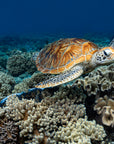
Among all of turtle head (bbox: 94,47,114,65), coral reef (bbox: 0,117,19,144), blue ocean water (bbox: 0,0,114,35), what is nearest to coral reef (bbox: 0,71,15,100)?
coral reef (bbox: 0,117,19,144)

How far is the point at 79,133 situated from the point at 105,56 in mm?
1883

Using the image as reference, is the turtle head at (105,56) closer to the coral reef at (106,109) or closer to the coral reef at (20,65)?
the coral reef at (106,109)

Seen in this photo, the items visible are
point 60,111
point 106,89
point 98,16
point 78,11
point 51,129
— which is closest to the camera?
point 51,129

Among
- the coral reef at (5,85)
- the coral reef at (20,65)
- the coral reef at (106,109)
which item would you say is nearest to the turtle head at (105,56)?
the coral reef at (106,109)

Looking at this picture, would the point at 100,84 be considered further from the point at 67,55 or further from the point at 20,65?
the point at 20,65

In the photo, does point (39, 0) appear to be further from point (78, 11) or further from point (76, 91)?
point (76, 91)

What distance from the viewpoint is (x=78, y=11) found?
379ft

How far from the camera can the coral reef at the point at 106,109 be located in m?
2.45

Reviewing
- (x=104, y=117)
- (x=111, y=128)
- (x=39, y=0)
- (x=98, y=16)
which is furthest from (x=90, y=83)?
(x=39, y=0)

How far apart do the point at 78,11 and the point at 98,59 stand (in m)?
129

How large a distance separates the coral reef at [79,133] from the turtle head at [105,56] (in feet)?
5.03

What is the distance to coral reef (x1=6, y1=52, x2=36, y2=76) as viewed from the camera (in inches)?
285

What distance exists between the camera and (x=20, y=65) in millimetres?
7480

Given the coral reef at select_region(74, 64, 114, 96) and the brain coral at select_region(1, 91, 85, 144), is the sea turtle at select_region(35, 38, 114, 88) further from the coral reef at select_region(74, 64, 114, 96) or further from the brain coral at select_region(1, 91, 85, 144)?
the brain coral at select_region(1, 91, 85, 144)
